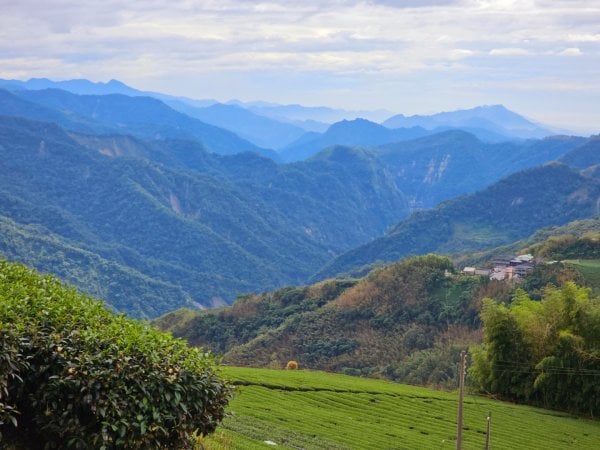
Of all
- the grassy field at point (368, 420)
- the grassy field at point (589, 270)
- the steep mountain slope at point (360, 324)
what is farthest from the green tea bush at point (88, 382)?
the grassy field at point (589, 270)

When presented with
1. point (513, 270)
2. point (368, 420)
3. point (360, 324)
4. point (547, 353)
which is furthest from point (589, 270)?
point (368, 420)

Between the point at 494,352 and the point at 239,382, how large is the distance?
21611 millimetres

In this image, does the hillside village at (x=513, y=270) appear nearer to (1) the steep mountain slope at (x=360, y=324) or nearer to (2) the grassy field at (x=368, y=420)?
(1) the steep mountain slope at (x=360, y=324)

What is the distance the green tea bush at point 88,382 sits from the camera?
411 inches

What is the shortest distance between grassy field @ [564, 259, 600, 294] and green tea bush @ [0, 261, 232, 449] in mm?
72865

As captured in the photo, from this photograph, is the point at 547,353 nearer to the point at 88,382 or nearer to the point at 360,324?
the point at 88,382

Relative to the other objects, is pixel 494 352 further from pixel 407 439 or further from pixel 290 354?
pixel 290 354

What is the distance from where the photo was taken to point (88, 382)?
10391 millimetres

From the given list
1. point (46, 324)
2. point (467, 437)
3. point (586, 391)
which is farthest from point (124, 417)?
point (586, 391)

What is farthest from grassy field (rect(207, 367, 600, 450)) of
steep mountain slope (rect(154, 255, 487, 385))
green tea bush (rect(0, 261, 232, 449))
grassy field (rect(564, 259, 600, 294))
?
grassy field (rect(564, 259, 600, 294))

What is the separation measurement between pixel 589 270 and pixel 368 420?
217ft

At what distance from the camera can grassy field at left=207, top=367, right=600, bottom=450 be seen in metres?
21.1

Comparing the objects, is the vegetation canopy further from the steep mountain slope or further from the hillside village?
the hillside village

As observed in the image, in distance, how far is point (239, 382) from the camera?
28969 millimetres
